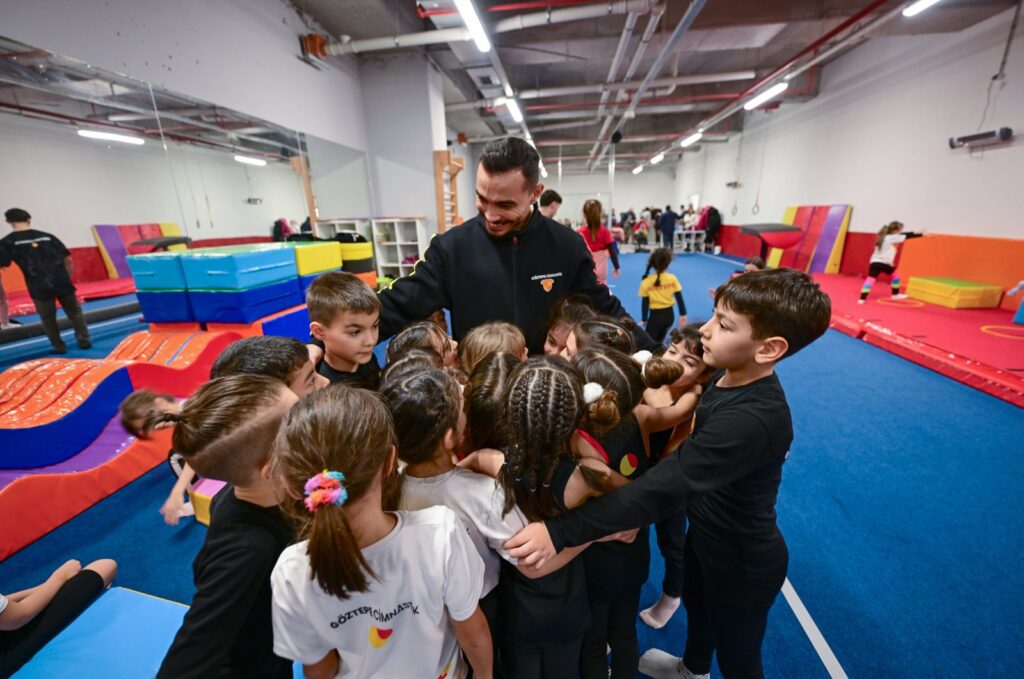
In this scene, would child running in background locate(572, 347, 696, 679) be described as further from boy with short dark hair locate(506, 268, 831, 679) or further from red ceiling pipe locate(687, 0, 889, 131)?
red ceiling pipe locate(687, 0, 889, 131)

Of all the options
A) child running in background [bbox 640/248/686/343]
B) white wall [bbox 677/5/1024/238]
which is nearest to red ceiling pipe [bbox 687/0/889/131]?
white wall [bbox 677/5/1024/238]

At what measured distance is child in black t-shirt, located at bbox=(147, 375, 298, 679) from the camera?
3.01 feet

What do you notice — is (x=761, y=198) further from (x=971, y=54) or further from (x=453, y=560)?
(x=453, y=560)

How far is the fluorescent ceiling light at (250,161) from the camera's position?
5.94 meters

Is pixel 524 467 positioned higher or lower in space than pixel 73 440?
higher

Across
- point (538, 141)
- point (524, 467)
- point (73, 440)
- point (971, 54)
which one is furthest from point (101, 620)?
point (538, 141)

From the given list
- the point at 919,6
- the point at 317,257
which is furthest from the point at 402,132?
the point at 919,6

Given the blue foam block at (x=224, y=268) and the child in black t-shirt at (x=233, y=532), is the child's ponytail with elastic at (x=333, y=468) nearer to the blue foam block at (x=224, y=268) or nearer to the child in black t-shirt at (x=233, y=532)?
the child in black t-shirt at (x=233, y=532)

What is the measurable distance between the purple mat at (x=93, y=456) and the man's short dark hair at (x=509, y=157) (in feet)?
9.55

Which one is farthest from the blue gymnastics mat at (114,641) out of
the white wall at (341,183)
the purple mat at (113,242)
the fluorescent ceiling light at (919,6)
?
the fluorescent ceiling light at (919,6)

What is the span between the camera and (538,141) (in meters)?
14.8

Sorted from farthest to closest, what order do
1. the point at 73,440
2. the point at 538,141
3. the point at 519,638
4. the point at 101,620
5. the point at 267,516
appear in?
the point at 538,141
the point at 73,440
the point at 101,620
the point at 519,638
the point at 267,516

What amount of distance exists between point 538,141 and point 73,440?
49.1 feet

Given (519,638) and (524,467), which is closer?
(524,467)
